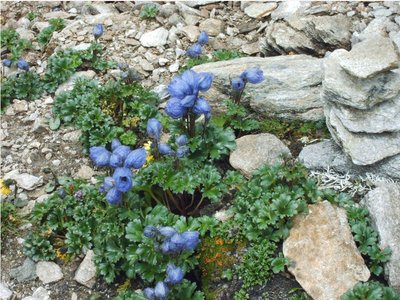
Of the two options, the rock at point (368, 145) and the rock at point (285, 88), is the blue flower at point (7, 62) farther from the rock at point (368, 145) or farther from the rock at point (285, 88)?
the rock at point (368, 145)

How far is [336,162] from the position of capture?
5711mm

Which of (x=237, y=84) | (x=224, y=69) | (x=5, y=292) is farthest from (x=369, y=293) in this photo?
(x=5, y=292)

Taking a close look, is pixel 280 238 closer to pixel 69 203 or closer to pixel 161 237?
pixel 161 237

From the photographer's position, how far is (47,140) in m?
6.71

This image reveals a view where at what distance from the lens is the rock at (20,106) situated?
7.11 metres

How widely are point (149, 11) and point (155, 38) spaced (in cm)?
43

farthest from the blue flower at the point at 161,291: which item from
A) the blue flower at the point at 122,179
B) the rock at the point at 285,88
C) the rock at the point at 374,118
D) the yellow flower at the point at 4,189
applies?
the rock at the point at 285,88

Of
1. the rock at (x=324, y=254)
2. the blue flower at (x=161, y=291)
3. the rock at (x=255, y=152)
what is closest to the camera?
the blue flower at (x=161, y=291)

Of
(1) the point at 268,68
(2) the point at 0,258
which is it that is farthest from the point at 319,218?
(2) the point at 0,258

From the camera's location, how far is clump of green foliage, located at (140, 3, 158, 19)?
7891 millimetres

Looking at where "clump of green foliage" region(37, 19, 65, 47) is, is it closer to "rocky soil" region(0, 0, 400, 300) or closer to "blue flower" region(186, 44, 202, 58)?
"rocky soil" region(0, 0, 400, 300)

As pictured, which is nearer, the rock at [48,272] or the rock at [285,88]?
the rock at [48,272]

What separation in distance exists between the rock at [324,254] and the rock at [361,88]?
84 centimetres

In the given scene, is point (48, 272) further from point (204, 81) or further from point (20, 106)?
point (20, 106)
